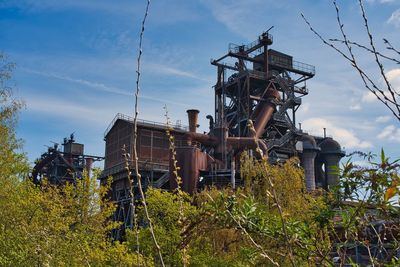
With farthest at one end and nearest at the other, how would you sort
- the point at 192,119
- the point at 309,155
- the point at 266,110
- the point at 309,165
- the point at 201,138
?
1. the point at 309,155
2. the point at 309,165
3. the point at 266,110
4. the point at 192,119
5. the point at 201,138

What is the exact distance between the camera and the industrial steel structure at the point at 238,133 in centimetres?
3553

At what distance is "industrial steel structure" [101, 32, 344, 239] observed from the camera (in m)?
35.5

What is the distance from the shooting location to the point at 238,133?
141 feet

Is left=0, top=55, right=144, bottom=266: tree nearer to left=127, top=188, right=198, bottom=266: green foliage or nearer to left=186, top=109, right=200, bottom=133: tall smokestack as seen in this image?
left=127, top=188, right=198, bottom=266: green foliage

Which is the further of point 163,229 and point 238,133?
point 238,133

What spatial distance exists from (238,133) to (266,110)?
3.52 metres

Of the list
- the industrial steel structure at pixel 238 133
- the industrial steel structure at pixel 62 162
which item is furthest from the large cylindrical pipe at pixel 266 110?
the industrial steel structure at pixel 62 162

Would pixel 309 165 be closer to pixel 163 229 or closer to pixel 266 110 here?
pixel 266 110

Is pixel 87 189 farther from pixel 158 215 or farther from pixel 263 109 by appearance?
pixel 263 109

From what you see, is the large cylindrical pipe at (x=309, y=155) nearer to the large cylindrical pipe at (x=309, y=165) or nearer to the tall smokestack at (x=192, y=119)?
the large cylindrical pipe at (x=309, y=165)

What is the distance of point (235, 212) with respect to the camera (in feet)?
9.65

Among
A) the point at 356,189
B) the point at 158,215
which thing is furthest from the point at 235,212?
the point at 158,215

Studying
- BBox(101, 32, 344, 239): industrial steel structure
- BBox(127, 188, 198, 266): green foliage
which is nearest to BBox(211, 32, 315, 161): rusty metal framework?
BBox(101, 32, 344, 239): industrial steel structure

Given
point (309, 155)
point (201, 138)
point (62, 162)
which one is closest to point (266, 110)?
point (309, 155)
